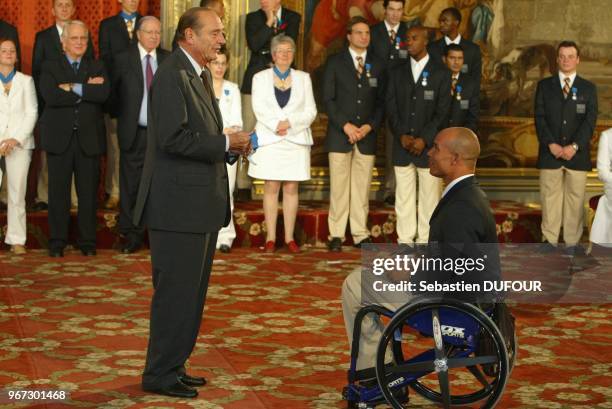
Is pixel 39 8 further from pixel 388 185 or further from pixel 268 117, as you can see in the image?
pixel 388 185

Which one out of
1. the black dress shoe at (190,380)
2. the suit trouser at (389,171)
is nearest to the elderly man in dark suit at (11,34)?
the suit trouser at (389,171)

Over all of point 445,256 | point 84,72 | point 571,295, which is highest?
point 84,72

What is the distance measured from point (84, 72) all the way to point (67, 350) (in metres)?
3.38

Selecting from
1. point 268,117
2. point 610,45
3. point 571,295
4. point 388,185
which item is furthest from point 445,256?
point 610,45

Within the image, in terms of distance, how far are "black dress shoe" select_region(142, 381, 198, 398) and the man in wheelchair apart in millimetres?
748

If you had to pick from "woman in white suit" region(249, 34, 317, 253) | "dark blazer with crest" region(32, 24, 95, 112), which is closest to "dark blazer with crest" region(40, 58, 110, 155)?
"dark blazer with crest" region(32, 24, 95, 112)

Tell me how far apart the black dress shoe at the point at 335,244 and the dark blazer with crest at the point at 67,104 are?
2156mm

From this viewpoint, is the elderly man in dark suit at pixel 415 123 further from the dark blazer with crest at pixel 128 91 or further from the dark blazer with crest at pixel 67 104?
the dark blazer with crest at pixel 67 104

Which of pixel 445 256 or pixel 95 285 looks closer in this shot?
pixel 445 256

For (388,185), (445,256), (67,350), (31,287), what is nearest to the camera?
(445,256)

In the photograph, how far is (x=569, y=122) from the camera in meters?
9.71

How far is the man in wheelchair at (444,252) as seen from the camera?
4.71 m

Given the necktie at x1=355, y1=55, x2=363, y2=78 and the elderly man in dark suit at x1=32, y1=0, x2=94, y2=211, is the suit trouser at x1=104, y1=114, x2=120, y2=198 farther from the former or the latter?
the necktie at x1=355, y1=55, x2=363, y2=78

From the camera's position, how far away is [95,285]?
7957 mm
